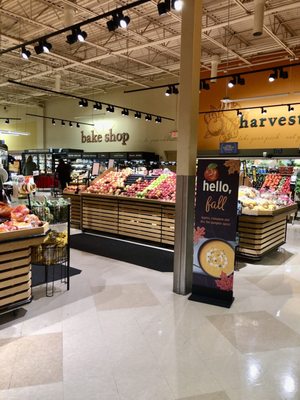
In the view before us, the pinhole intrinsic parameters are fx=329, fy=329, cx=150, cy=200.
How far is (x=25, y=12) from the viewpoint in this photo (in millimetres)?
9328

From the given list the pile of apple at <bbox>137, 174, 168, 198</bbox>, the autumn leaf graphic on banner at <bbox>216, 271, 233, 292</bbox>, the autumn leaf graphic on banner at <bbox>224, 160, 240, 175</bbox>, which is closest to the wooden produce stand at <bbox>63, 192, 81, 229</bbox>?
the pile of apple at <bbox>137, 174, 168, 198</bbox>

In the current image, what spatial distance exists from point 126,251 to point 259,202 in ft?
8.69

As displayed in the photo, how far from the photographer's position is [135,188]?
298 inches

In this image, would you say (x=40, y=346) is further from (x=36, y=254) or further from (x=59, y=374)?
(x=36, y=254)

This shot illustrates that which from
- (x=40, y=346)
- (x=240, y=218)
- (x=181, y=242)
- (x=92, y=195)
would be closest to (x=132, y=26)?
(x=92, y=195)

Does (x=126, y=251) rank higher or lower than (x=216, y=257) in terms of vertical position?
lower

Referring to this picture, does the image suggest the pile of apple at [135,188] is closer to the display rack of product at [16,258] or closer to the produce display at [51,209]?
the produce display at [51,209]

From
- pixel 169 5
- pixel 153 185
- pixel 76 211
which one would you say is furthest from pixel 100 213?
pixel 169 5

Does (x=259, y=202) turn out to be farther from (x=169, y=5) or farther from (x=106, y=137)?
(x=106, y=137)

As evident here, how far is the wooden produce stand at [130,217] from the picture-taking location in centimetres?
666

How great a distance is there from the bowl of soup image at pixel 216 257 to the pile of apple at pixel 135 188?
3.46m

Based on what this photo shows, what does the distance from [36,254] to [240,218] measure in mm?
3568

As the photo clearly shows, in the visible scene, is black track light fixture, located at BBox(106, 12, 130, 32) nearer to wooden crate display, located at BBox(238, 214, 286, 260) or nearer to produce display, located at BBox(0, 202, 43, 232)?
produce display, located at BBox(0, 202, 43, 232)

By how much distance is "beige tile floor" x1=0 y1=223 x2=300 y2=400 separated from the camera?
7.97 ft
